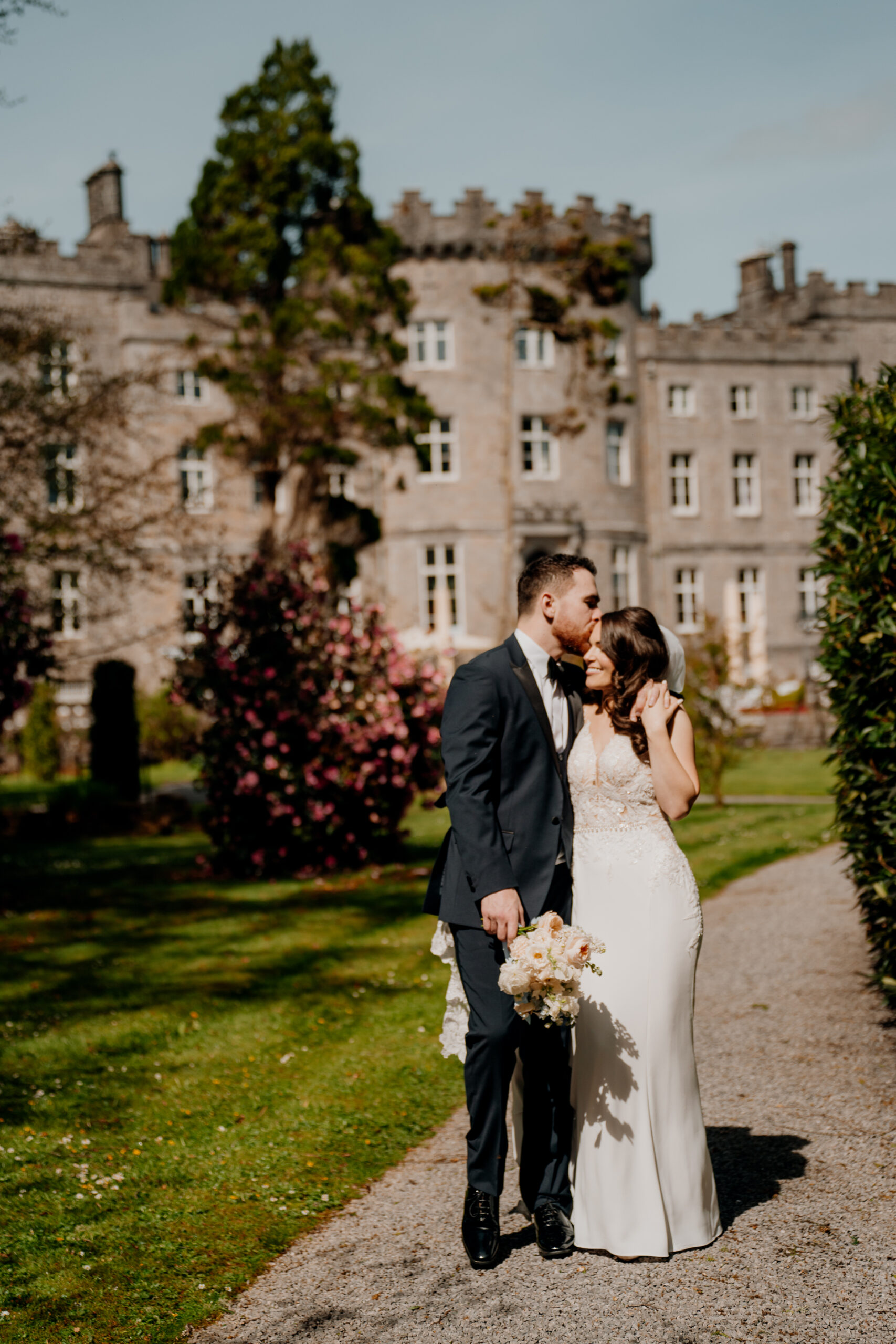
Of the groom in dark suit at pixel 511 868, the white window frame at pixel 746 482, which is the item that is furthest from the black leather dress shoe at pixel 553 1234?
the white window frame at pixel 746 482

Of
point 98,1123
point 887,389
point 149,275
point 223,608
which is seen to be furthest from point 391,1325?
point 149,275

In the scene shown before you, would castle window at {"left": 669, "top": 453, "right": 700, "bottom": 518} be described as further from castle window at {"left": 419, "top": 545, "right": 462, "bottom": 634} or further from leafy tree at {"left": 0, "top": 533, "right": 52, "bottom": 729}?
leafy tree at {"left": 0, "top": 533, "right": 52, "bottom": 729}

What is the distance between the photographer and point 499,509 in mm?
36250

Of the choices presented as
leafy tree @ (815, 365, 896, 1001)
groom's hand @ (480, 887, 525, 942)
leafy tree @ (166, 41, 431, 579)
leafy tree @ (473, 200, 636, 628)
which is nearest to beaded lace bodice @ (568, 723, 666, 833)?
groom's hand @ (480, 887, 525, 942)

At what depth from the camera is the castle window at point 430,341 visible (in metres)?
36.7

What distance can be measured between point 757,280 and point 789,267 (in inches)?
50.1

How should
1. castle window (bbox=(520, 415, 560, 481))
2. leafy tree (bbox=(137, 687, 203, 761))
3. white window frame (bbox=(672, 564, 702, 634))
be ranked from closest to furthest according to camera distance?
leafy tree (bbox=(137, 687, 203, 761)), castle window (bbox=(520, 415, 560, 481)), white window frame (bbox=(672, 564, 702, 634))

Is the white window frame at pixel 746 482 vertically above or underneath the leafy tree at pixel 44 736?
above

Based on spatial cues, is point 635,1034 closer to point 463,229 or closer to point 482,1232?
point 482,1232

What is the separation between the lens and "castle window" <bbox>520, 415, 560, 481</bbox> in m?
37.7

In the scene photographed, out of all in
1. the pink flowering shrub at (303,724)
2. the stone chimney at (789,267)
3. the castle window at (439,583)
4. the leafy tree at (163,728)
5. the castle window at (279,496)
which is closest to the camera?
the pink flowering shrub at (303,724)

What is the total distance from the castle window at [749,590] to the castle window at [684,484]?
2856mm

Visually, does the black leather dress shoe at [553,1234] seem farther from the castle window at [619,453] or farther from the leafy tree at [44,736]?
the castle window at [619,453]

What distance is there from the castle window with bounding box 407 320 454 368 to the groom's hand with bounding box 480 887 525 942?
34.0 metres
